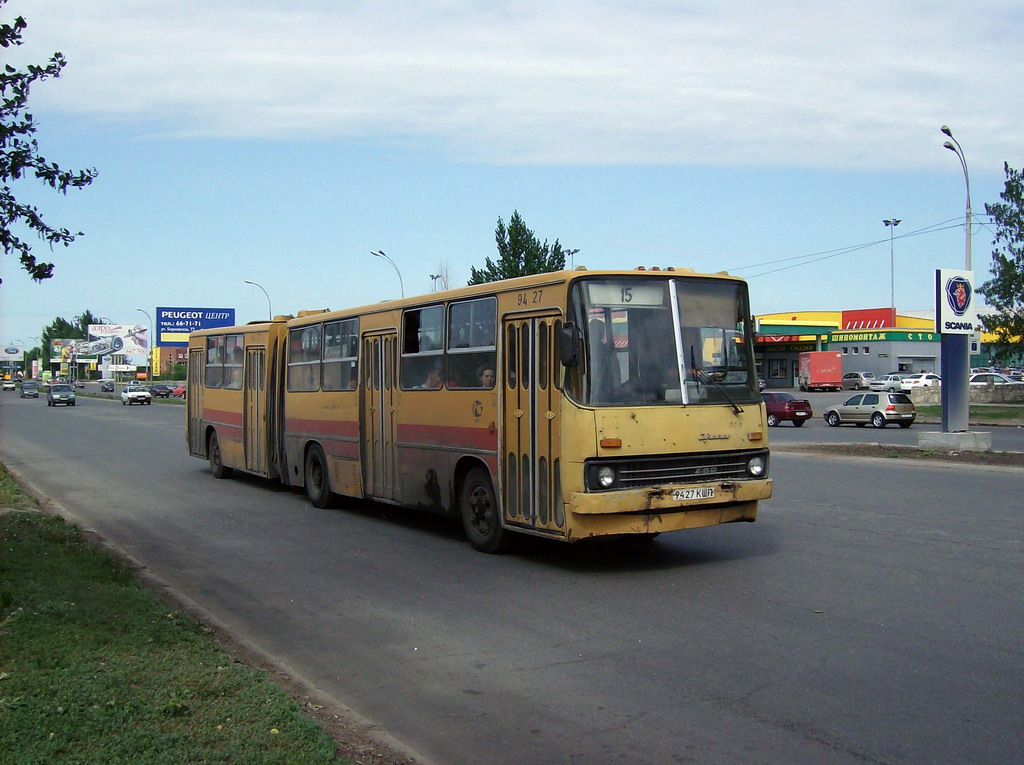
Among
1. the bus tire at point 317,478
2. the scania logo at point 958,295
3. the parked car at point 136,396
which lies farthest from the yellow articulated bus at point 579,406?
the parked car at point 136,396

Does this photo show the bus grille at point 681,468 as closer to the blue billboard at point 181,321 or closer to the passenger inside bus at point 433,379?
the passenger inside bus at point 433,379

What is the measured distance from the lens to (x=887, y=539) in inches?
440

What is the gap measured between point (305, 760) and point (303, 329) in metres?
12.1

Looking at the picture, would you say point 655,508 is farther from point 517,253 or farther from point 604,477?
point 517,253

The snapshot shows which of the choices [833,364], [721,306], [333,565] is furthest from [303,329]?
[833,364]

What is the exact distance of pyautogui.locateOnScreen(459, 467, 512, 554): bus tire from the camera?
10.6 m

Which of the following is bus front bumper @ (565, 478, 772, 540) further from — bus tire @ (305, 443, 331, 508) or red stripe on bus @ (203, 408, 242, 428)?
red stripe on bus @ (203, 408, 242, 428)

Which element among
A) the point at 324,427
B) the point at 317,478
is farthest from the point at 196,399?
the point at 324,427

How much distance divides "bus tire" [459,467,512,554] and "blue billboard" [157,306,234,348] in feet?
205

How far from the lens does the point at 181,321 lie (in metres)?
72.2

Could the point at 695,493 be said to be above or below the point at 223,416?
below

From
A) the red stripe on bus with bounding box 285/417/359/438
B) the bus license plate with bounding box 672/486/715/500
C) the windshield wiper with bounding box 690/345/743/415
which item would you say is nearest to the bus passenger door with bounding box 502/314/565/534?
the bus license plate with bounding box 672/486/715/500

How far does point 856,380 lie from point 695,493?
73231 mm

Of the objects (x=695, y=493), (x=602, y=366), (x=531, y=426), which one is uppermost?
(x=602, y=366)
